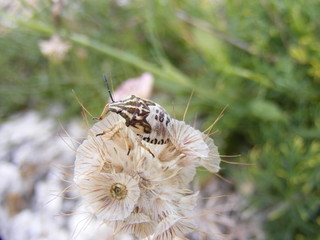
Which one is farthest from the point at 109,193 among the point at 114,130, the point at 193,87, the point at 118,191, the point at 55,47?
the point at 55,47

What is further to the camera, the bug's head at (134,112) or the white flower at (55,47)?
the white flower at (55,47)

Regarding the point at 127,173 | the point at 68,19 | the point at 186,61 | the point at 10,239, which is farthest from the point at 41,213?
the point at 186,61

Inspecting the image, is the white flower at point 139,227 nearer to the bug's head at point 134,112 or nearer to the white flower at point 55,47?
the bug's head at point 134,112

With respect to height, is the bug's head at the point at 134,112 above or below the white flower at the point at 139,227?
above

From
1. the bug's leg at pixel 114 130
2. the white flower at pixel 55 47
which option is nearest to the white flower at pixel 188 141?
the bug's leg at pixel 114 130

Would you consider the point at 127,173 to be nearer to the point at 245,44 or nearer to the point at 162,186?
the point at 162,186

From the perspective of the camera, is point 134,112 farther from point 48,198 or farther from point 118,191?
point 48,198
